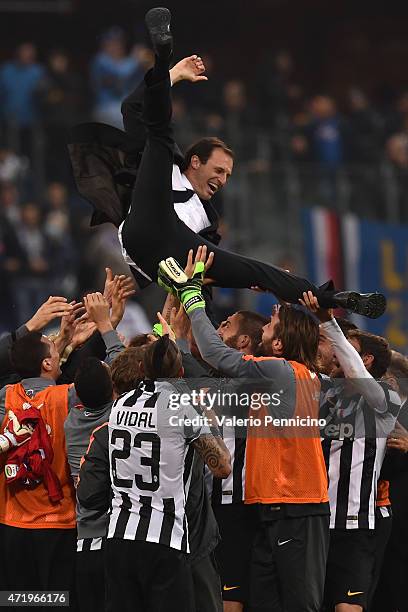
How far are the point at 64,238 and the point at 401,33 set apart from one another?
9.09 metres

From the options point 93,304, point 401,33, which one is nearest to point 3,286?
point 93,304

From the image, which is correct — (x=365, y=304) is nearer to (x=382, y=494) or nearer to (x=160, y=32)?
(x=382, y=494)

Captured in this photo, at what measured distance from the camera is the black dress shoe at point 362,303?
5727 mm

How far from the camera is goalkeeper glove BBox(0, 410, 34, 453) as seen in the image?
6.03 metres

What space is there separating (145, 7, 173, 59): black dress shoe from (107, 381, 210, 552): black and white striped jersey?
1484 mm

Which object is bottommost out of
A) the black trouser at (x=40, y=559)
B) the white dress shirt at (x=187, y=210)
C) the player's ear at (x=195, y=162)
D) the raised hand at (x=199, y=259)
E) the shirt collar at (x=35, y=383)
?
the black trouser at (x=40, y=559)

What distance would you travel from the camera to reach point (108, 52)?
51.8ft

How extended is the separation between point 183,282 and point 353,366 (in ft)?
2.70

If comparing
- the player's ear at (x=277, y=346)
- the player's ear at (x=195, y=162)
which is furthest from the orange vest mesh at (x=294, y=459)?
the player's ear at (x=195, y=162)

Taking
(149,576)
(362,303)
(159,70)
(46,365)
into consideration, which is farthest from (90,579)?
(159,70)

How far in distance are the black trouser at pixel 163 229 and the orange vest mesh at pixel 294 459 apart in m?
0.54

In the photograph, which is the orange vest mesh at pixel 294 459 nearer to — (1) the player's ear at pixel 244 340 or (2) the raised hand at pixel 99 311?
(1) the player's ear at pixel 244 340

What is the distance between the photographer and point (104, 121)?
15164 mm

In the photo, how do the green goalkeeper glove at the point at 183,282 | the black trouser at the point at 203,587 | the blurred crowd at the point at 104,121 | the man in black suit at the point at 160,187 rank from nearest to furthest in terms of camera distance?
the black trouser at the point at 203,587 → the green goalkeeper glove at the point at 183,282 → the man in black suit at the point at 160,187 → the blurred crowd at the point at 104,121
